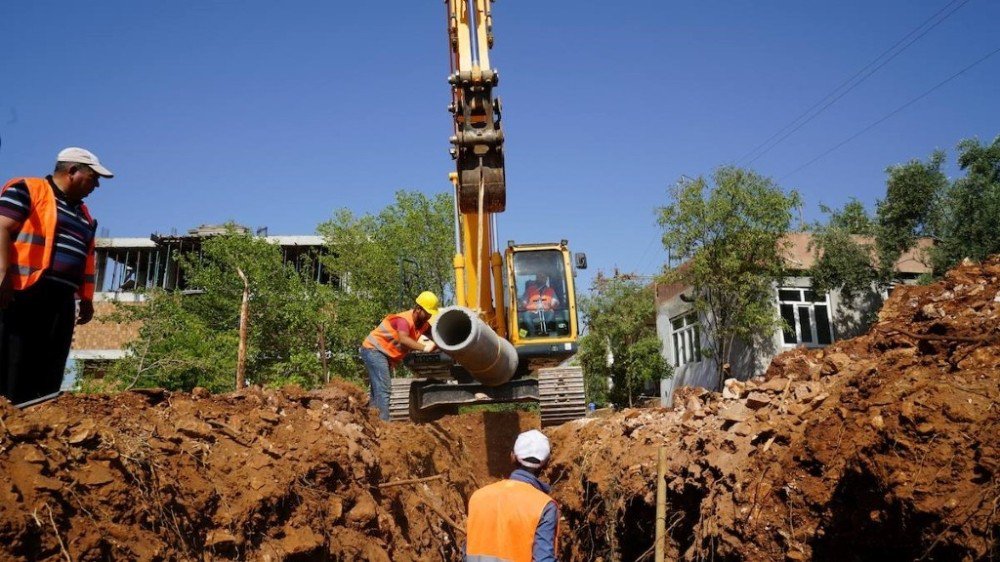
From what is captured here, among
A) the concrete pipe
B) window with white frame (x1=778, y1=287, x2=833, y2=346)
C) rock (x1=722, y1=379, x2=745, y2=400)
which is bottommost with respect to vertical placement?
rock (x1=722, y1=379, x2=745, y2=400)

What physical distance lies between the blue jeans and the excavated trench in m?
0.90

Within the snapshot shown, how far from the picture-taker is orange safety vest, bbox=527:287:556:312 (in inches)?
438

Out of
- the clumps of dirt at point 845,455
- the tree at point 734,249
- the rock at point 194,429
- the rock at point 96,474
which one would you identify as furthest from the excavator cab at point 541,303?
the tree at point 734,249

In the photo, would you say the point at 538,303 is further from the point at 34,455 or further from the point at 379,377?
the point at 34,455

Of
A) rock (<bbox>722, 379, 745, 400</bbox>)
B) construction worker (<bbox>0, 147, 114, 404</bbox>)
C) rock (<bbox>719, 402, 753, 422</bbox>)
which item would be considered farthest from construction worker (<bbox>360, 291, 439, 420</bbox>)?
construction worker (<bbox>0, 147, 114, 404</bbox>)

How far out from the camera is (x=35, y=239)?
4359 millimetres

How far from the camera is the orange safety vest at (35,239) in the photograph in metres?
4.25

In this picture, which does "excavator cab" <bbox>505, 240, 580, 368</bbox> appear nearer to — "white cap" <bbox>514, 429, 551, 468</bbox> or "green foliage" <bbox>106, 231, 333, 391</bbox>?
"white cap" <bbox>514, 429, 551, 468</bbox>

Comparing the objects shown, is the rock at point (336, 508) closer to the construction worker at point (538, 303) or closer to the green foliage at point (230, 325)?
the construction worker at point (538, 303)

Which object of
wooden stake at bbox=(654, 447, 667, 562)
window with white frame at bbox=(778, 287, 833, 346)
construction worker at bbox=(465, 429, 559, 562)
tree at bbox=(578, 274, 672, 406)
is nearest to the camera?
construction worker at bbox=(465, 429, 559, 562)

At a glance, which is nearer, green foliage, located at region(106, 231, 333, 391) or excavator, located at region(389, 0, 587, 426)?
excavator, located at region(389, 0, 587, 426)

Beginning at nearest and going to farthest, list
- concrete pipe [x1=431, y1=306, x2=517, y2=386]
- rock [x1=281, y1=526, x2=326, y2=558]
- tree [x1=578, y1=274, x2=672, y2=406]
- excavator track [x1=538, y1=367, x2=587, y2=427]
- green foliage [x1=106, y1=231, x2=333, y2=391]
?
rock [x1=281, y1=526, x2=326, y2=558], concrete pipe [x1=431, y1=306, x2=517, y2=386], excavator track [x1=538, y1=367, x2=587, y2=427], green foliage [x1=106, y1=231, x2=333, y2=391], tree [x1=578, y1=274, x2=672, y2=406]

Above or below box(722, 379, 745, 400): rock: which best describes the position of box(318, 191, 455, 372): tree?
above

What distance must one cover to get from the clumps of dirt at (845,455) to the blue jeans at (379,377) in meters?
2.87
